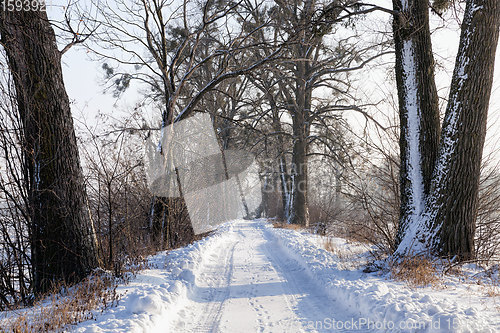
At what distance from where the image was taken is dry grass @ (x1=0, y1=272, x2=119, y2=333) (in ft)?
10.6

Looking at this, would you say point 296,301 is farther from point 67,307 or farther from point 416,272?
point 67,307

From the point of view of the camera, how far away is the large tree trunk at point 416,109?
6.04 meters

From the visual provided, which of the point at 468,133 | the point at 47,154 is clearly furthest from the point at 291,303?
the point at 47,154

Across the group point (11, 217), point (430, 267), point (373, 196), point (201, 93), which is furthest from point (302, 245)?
point (11, 217)

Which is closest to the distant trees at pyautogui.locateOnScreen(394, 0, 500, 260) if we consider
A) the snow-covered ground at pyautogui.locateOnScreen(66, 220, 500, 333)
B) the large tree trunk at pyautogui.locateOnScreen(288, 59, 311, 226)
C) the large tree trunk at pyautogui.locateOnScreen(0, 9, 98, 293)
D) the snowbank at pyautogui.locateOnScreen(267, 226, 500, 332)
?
the snow-covered ground at pyautogui.locateOnScreen(66, 220, 500, 333)

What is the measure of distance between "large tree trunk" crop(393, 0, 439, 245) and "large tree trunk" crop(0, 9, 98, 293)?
5.99m

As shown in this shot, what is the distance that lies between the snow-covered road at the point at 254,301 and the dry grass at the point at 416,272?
1.24m

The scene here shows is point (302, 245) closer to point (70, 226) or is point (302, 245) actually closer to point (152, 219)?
point (152, 219)

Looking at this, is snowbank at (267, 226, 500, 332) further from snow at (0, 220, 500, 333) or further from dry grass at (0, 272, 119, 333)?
dry grass at (0, 272, 119, 333)

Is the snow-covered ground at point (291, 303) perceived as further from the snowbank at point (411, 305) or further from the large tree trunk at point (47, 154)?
the large tree trunk at point (47, 154)

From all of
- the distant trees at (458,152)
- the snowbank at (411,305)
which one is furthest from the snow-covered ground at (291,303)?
the distant trees at (458,152)

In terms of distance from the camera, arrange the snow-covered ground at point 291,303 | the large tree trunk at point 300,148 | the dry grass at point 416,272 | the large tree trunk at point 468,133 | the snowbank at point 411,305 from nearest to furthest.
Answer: the snowbank at point 411,305, the snow-covered ground at point 291,303, the dry grass at point 416,272, the large tree trunk at point 468,133, the large tree trunk at point 300,148

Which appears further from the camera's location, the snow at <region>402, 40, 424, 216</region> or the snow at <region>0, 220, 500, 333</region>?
the snow at <region>402, 40, 424, 216</region>

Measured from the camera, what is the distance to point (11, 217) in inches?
190
